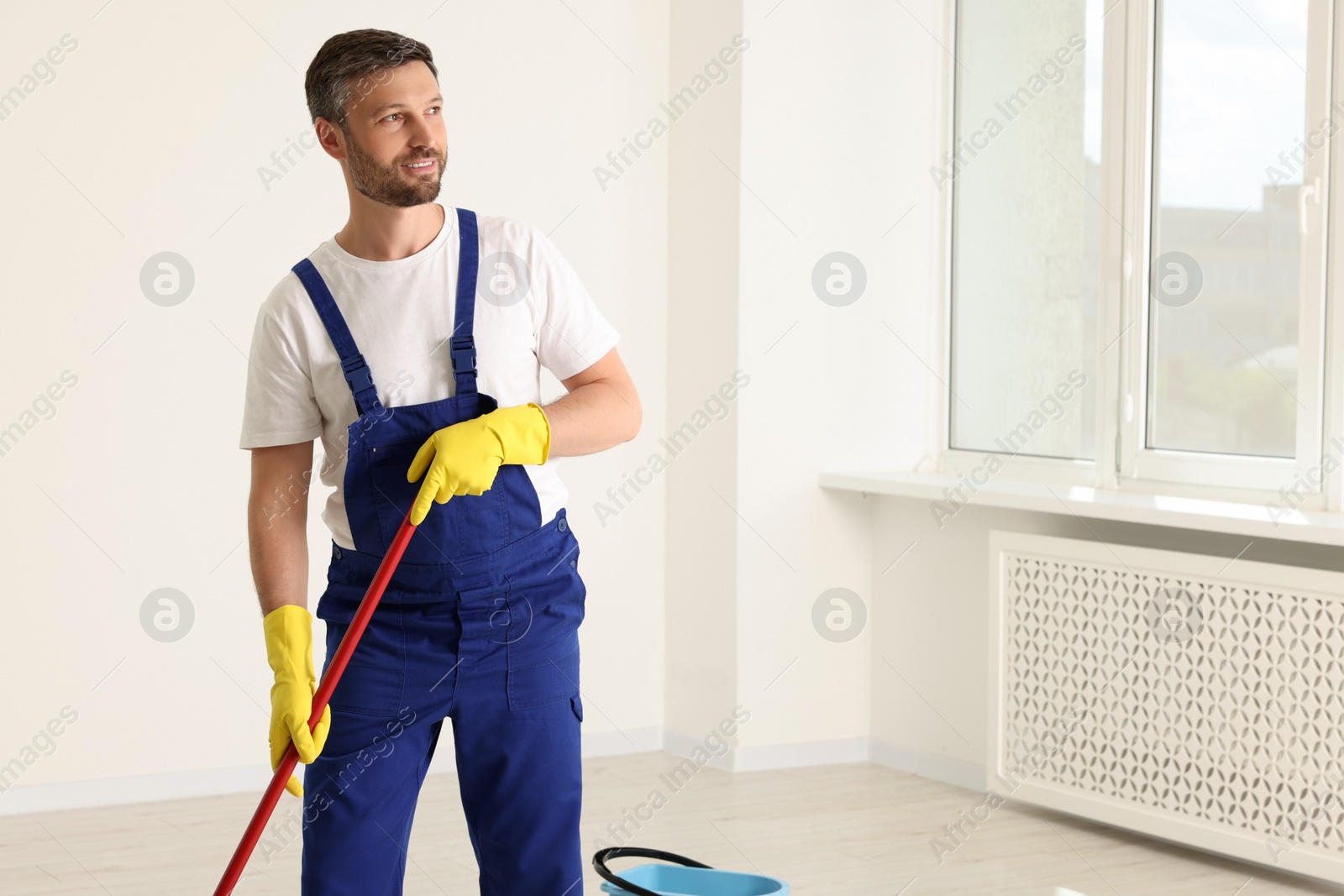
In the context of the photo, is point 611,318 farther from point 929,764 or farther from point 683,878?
point 683,878

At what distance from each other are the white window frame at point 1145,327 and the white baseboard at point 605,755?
0.81 meters

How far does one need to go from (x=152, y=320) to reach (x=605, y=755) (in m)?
1.68

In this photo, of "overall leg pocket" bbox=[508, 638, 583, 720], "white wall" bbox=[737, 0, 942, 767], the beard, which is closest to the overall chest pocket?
"overall leg pocket" bbox=[508, 638, 583, 720]

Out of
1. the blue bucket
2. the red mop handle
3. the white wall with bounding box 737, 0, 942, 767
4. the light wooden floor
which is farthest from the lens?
the white wall with bounding box 737, 0, 942, 767

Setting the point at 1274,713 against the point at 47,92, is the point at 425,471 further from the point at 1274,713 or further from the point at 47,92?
the point at 47,92

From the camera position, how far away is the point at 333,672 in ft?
5.24

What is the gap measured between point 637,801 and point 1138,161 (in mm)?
1969

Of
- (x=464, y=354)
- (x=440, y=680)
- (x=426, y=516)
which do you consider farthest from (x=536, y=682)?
(x=464, y=354)

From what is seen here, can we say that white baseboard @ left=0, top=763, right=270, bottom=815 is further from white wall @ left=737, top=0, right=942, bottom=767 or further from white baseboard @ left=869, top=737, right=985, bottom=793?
white baseboard @ left=869, top=737, right=985, bottom=793

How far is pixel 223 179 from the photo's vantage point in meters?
3.47

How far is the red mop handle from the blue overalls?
4cm

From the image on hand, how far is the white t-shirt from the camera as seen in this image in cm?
168

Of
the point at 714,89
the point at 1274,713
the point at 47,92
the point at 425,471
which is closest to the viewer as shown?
the point at 425,471

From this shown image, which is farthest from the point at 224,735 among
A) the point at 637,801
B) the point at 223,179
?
the point at 223,179
